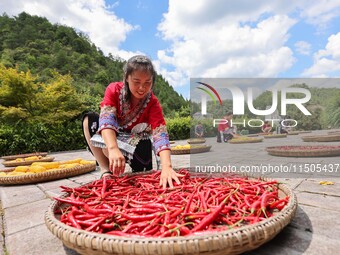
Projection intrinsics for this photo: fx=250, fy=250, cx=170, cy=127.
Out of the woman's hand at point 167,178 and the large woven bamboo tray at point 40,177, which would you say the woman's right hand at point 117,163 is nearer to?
the woman's hand at point 167,178

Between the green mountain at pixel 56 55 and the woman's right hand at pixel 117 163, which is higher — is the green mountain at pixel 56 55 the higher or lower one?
the higher one

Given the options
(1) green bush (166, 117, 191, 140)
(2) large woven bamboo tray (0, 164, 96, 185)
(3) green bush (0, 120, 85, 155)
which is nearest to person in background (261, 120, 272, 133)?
(1) green bush (166, 117, 191, 140)

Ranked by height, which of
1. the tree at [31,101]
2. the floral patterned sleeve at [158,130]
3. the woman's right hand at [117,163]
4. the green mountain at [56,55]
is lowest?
the woman's right hand at [117,163]

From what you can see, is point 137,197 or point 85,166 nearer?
point 137,197

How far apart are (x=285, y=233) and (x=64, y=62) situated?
59465 mm

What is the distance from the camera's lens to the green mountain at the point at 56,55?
157ft

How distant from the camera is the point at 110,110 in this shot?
2.86m

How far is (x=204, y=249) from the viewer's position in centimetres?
119

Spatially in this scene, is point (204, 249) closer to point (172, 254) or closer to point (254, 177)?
point (172, 254)

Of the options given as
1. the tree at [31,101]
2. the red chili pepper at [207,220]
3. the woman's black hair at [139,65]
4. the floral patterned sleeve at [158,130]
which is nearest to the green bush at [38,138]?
the tree at [31,101]

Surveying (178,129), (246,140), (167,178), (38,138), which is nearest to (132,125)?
(167,178)

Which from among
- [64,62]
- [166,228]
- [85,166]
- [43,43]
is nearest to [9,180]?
[85,166]

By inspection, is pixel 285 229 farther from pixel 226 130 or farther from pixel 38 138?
pixel 38 138

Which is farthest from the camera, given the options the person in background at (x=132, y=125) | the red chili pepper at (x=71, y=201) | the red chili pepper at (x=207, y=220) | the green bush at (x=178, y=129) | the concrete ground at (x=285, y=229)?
the green bush at (x=178, y=129)
